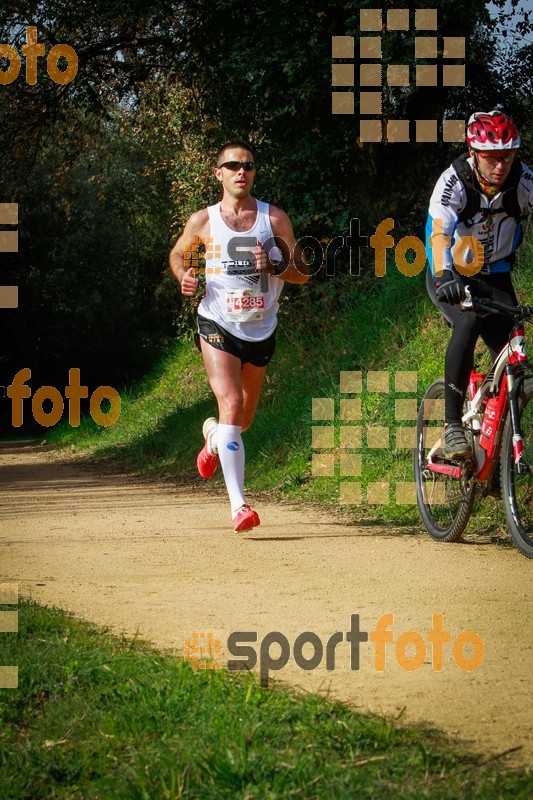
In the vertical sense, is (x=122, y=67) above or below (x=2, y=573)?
above

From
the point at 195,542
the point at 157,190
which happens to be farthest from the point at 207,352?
the point at 157,190

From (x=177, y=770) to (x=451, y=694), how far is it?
1161mm

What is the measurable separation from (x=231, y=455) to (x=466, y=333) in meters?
1.73

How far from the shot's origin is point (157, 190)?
98.0ft

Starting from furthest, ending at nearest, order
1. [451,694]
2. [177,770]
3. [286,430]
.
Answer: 1. [286,430]
2. [451,694]
3. [177,770]

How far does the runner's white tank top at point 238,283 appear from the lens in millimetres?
7543

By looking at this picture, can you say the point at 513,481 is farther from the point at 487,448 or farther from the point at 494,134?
the point at 494,134

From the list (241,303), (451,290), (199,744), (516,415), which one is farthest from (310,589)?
(199,744)

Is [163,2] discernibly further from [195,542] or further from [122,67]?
[195,542]

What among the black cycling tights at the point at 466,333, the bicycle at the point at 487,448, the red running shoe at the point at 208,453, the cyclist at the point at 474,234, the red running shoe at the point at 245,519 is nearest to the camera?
the bicycle at the point at 487,448

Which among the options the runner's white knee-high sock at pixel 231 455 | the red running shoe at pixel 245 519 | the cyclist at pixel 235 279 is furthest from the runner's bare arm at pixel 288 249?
the red running shoe at pixel 245 519

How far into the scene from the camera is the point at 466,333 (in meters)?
6.86

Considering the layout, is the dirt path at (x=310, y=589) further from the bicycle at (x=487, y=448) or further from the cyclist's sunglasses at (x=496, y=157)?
the cyclist's sunglasses at (x=496, y=157)

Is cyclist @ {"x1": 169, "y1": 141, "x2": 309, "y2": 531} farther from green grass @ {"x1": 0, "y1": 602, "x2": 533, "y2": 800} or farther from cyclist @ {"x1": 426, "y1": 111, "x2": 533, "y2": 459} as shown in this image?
green grass @ {"x1": 0, "y1": 602, "x2": 533, "y2": 800}
